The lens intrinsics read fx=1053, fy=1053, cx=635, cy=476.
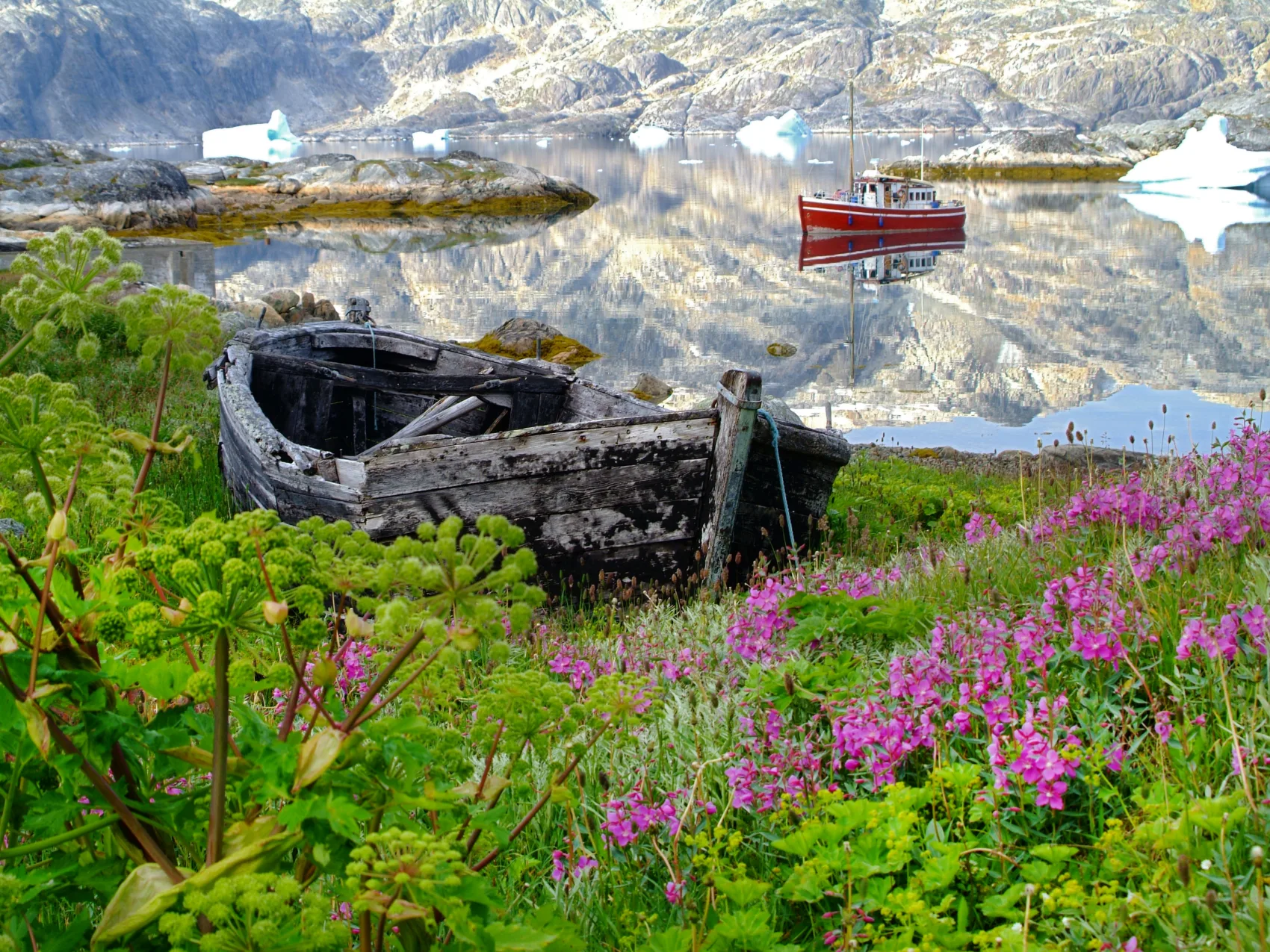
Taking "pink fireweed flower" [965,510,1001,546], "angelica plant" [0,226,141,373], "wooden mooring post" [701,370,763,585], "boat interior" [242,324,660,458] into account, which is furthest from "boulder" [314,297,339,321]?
"angelica plant" [0,226,141,373]

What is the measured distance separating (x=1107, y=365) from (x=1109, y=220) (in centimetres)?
3024

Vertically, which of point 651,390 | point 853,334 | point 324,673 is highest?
point 324,673

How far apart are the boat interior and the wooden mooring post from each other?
1664 millimetres

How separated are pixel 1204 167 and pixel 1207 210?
55.3 feet

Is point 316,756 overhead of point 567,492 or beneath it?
overhead

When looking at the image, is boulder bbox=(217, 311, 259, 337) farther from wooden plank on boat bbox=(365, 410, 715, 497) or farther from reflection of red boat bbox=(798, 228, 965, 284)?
reflection of red boat bbox=(798, 228, 965, 284)

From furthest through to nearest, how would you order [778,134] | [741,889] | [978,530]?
1. [778,134]
2. [978,530]
3. [741,889]

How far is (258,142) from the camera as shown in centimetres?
12688

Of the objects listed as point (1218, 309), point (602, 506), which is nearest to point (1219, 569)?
point (602, 506)

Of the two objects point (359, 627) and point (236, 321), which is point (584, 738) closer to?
point (359, 627)

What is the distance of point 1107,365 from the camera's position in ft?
75.3

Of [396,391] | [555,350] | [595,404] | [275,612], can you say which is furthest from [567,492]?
[555,350]

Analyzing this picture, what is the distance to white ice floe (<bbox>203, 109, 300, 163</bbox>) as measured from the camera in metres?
124

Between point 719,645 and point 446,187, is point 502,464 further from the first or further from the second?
point 446,187
